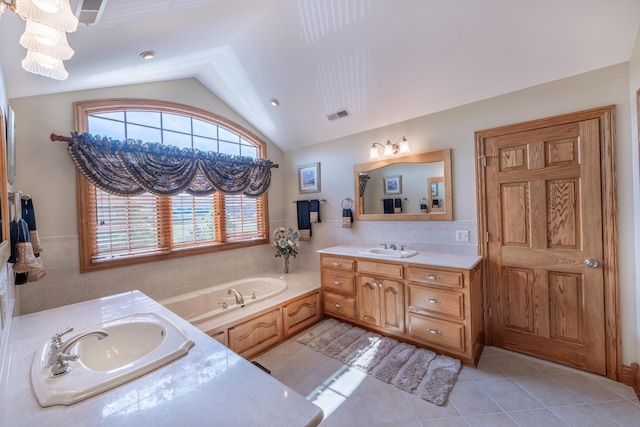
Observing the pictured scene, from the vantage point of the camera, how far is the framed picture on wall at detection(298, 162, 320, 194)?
150 inches

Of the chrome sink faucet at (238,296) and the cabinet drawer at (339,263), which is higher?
the cabinet drawer at (339,263)

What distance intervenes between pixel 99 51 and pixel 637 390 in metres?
4.40

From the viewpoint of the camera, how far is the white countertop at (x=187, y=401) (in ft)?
2.43

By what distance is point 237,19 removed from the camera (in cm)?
202

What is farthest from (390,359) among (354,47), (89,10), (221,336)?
(89,10)

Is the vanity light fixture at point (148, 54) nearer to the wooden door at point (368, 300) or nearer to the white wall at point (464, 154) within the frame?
the white wall at point (464, 154)

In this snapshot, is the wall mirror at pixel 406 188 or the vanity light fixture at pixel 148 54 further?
the wall mirror at pixel 406 188

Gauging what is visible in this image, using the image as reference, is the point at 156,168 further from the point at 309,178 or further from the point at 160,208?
the point at 309,178

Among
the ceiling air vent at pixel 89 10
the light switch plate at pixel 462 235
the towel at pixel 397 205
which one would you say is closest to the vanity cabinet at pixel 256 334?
→ the towel at pixel 397 205

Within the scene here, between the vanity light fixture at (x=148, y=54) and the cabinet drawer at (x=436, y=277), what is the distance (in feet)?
9.42

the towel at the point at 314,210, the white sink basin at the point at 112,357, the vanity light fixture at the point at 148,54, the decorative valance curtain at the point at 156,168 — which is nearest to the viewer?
the white sink basin at the point at 112,357

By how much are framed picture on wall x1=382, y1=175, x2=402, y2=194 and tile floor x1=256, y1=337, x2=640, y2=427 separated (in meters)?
1.86

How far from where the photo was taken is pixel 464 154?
8.72ft

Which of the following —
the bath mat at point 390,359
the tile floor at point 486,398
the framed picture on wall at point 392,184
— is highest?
the framed picture on wall at point 392,184
